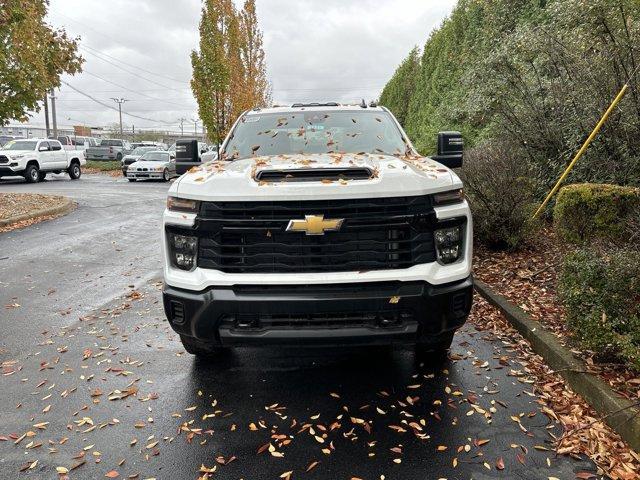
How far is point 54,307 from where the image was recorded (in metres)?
5.37

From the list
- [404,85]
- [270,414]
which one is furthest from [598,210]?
[404,85]

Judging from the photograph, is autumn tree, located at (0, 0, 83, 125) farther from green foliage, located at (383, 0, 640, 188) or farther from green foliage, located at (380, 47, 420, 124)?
green foliage, located at (380, 47, 420, 124)

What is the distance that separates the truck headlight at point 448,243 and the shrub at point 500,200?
10.7 feet

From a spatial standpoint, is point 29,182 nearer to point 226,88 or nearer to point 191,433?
point 226,88

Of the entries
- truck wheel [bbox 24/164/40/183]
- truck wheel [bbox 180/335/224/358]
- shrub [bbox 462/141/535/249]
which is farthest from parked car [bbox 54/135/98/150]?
truck wheel [bbox 180/335/224/358]

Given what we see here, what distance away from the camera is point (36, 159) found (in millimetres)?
21922

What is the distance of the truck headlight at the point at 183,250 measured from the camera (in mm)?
3133

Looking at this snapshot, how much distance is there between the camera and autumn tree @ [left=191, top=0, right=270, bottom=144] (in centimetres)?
2139

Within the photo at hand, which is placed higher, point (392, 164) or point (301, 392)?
point (392, 164)

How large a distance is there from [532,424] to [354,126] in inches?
117

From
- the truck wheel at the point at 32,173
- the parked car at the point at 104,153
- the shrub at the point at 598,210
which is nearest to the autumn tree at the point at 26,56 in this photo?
the truck wheel at the point at 32,173

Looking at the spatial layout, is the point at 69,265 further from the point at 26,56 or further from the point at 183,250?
the point at 26,56

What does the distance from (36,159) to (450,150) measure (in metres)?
22.5

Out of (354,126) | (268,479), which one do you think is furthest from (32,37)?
(268,479)
